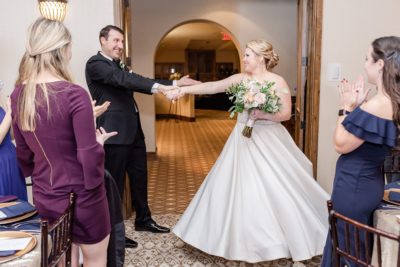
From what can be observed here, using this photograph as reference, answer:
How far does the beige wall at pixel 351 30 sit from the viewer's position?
3.88m

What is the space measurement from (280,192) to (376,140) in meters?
1.24

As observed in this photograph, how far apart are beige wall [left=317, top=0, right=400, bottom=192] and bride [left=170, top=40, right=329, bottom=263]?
0.84 m

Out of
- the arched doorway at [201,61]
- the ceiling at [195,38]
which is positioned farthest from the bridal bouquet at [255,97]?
the arched doorway at [201,61]

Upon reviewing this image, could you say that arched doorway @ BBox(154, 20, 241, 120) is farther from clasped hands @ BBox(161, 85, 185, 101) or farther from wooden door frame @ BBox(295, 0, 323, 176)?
clasped hands @ BBox(161, 85, 185, 101)

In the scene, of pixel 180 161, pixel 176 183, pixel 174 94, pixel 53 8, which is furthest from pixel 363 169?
pixel 180 161

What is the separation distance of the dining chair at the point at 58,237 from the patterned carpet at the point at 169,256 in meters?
1.46

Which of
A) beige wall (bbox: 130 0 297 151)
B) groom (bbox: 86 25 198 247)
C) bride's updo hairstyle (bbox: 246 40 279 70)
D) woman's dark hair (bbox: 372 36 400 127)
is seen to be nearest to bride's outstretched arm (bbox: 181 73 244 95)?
groom (bbox: 86 25 198 247)

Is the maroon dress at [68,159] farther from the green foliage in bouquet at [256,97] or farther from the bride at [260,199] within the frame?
the green foliage in bouquet at [256,97]

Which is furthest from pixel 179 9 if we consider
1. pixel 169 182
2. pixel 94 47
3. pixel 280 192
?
pixel 280 192

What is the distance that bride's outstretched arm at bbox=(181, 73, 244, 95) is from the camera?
3.50m

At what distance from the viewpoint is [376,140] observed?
1.99 m

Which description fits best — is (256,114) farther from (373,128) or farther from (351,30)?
(351,30)

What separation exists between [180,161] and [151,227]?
3.24m

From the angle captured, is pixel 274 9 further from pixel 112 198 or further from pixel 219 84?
pixel 112 198
